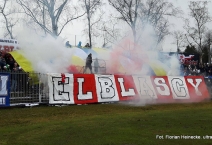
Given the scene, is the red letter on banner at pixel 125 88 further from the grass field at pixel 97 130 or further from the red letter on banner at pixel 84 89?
the grass field at pixel 97 130

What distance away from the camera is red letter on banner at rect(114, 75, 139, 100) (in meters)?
17.7

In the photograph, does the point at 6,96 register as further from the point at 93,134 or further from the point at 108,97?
the point at 93,134

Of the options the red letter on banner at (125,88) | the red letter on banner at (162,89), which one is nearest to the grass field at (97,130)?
the red letter on banner at (125,88)

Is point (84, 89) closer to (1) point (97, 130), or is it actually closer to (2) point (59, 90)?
(2) point (59, 90)

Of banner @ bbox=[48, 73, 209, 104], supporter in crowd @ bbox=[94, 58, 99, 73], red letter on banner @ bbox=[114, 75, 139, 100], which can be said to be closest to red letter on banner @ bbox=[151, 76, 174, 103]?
banner @ bbox=[48, 73, 209, 104]

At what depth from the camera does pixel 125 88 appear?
58.8ft

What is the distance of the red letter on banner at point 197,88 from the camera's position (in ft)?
65.9

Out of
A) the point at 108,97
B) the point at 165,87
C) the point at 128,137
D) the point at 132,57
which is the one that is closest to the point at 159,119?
the point at 128,137

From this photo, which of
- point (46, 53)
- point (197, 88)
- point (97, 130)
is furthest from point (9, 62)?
point (197, 88)

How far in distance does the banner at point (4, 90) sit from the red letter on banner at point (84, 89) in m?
3.51

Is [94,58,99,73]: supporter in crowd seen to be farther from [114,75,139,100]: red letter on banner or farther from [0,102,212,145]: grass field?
[0,102,212,145]: grass field

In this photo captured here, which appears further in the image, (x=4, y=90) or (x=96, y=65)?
(x=96, y=65)

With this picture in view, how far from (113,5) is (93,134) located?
1070 inches

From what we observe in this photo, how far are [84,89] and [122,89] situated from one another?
8.11 ft
